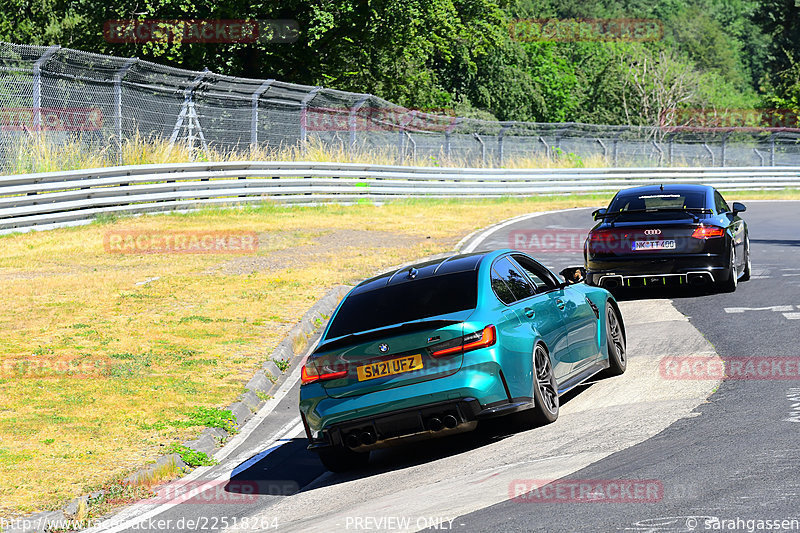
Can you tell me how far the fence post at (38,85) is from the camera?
814 inches

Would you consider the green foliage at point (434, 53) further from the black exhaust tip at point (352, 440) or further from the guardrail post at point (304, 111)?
the black exhaust tip at point (352, 440)

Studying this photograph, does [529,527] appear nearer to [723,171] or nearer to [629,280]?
[629,280]

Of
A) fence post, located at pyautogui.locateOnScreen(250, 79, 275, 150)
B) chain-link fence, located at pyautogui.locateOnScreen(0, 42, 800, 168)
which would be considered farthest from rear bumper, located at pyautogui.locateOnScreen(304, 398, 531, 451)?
fence post, located at pyautogui.locateOnScreen(250, 79, 275, 150)

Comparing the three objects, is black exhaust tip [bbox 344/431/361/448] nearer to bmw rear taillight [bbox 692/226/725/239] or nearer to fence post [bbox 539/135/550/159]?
bmw rear taillight [bbox 692/226/725/239]

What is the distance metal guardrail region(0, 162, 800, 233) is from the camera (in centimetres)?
2070

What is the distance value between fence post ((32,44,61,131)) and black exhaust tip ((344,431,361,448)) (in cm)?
1530

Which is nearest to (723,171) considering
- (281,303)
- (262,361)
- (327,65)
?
(327,65)

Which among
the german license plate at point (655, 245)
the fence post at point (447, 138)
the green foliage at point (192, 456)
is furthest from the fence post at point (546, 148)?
the green foliage at point (192, 456)

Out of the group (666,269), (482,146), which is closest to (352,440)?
(666,269)

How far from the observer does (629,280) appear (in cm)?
1405

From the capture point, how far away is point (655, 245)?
13.8 m

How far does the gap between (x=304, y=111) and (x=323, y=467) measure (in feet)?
72.9

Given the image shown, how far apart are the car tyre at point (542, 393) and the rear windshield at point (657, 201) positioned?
6433 mm

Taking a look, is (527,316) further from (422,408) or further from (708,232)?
(708,232)
